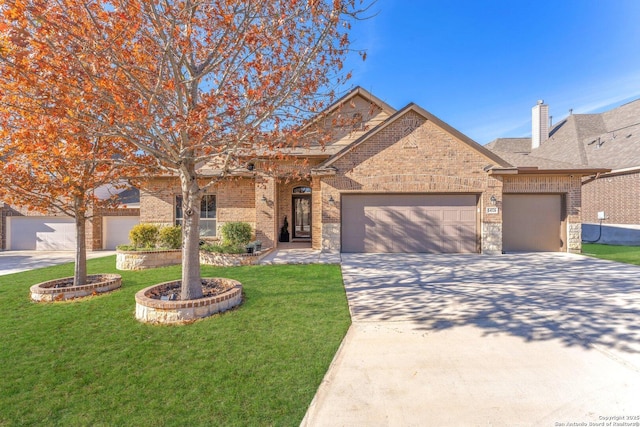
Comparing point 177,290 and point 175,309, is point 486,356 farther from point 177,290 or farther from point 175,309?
point 177,290

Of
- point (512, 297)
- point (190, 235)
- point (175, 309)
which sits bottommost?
A: point (512, 297)

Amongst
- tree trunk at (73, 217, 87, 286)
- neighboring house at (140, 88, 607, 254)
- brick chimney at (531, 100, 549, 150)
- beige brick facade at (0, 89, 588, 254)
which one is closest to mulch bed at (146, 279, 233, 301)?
tree trunk at (73, 217, 87, 286)

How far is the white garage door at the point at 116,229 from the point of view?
543 inches

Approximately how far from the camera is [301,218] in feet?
51.7

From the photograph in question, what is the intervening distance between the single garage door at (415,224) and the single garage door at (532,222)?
5.47 feet

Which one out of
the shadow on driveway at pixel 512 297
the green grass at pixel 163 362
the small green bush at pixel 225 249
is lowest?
the green grass at pixel 163 362

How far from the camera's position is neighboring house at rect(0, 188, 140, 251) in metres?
13.7

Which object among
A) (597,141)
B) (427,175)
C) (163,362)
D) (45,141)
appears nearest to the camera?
(163,362)

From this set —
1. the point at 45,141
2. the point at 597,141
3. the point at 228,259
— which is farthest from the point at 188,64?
the point at 597,141

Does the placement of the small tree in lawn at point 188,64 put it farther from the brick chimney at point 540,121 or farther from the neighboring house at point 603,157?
the brick chimney at point 540,121

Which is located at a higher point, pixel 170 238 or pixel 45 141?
pixel 45 141

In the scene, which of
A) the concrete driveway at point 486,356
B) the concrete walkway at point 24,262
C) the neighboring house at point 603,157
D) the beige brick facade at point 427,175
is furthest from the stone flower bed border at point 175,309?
the neighboring house at point 603,157

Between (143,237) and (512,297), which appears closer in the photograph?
(512,297)

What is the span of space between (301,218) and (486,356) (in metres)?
12.8
